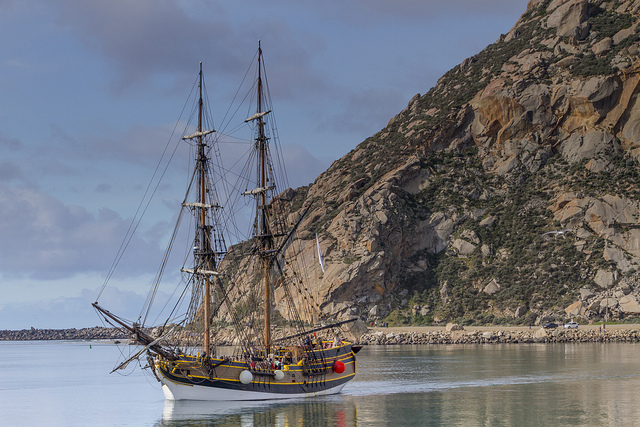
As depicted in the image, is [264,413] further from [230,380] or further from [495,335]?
[495,335]

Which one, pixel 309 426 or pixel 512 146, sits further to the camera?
pixel 512 146

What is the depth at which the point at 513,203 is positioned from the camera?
16262 cm

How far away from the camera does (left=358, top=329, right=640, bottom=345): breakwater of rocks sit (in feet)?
372

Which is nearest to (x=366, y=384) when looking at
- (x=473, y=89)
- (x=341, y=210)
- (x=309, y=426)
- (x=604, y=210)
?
(x=309, y=426)

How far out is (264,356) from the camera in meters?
62.6

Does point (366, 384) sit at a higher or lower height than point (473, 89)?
lower

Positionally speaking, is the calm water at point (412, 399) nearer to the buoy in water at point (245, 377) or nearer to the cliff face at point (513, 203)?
the buoy in water at point (245, 377)

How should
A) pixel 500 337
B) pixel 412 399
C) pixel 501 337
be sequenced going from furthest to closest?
pixel 500 337 → pixel 501 337 → pixel 412 399

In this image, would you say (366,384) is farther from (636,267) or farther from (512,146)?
(512,146)

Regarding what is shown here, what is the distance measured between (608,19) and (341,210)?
74.1m

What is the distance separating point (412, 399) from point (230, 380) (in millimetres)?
13175

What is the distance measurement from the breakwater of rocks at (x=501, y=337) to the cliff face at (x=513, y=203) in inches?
429

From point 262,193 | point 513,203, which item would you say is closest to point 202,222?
point 262,193

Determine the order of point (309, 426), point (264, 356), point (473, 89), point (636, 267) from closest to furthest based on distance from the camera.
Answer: point (309, 426), point (264, 356), point (636, 267), point (473, 89)
